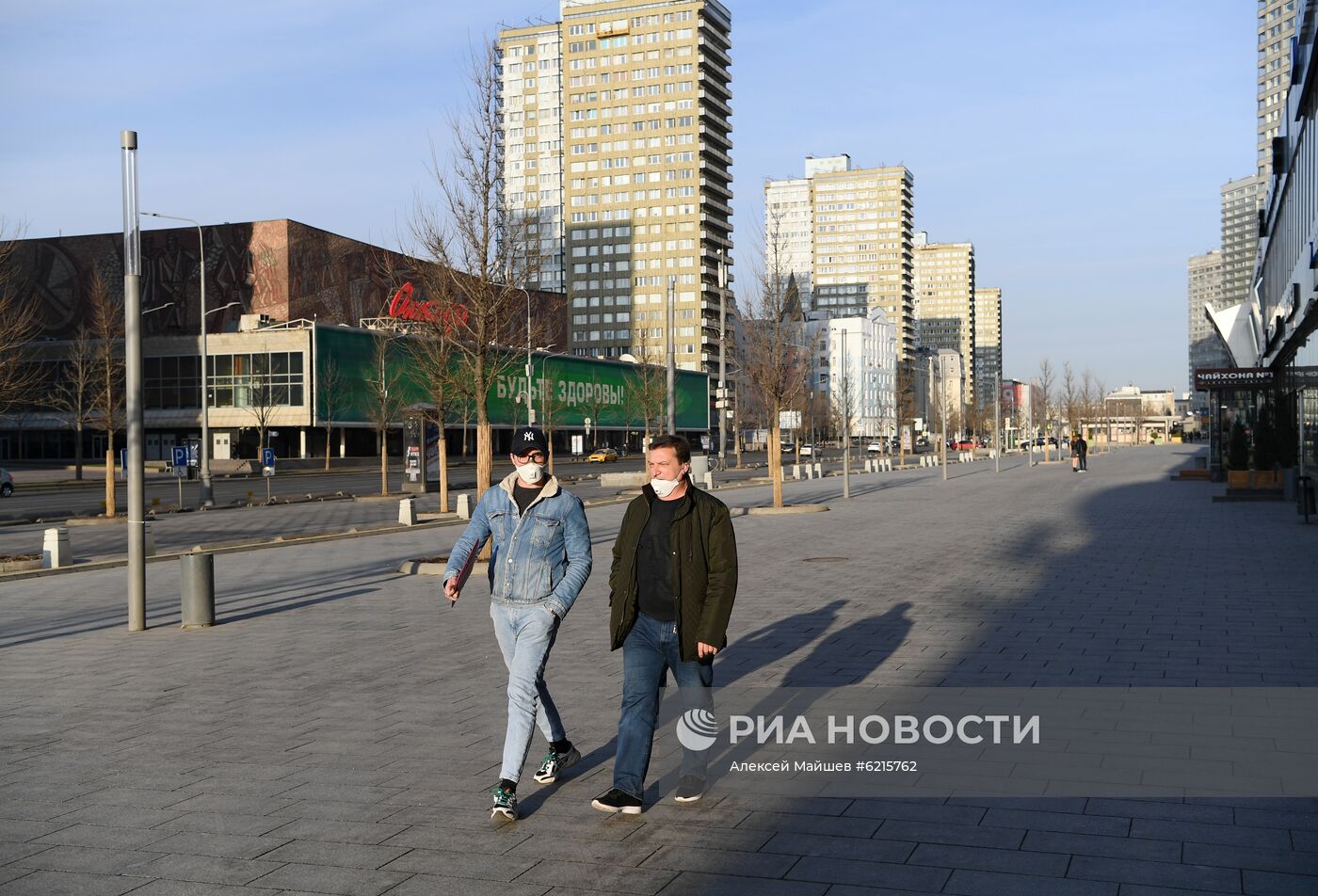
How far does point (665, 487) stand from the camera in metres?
5.75

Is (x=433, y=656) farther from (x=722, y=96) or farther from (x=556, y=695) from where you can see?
(x=722, y=96)

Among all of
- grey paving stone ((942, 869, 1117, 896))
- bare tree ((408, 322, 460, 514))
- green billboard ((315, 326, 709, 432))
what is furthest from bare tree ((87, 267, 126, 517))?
grey paving stone ((942, 869, 1117, 896))

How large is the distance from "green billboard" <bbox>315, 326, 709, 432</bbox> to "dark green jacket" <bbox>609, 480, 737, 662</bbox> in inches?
1473

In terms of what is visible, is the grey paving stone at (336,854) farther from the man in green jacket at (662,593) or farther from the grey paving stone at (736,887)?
the man in green jacket at (662,593)

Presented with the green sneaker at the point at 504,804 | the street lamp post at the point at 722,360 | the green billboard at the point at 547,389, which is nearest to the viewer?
the green sneaker at the point at 504,804

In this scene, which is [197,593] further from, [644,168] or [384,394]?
[644,168]

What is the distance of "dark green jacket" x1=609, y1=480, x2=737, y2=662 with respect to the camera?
564 centimetres

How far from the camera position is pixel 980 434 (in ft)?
557

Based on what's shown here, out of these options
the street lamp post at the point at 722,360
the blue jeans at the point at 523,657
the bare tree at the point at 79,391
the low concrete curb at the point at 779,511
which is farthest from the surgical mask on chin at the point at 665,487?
the bare tree at the point at 79,391

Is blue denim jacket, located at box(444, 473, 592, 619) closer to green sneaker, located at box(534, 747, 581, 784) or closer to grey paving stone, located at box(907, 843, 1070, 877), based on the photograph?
green sneaker, located at box(534, 747, 581, 784)

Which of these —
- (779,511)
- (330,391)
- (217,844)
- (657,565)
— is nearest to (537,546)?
(657,565)

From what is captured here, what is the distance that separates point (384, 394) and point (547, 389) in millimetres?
19067

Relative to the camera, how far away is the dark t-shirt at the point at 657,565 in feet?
18.7

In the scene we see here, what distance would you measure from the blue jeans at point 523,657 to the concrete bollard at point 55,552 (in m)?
15.1
